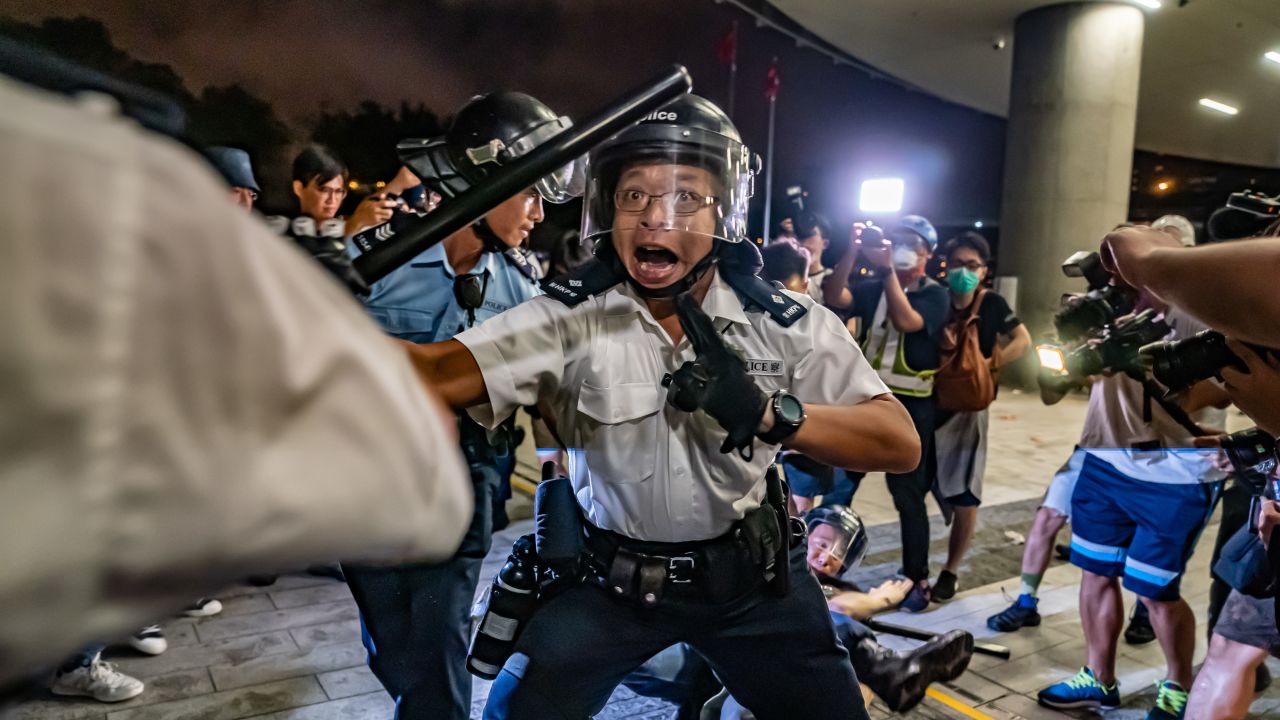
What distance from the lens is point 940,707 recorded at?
3609 millimetres

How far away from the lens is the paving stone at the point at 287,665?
143 inches

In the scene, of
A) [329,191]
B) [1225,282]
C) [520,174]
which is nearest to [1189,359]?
[1225,282]

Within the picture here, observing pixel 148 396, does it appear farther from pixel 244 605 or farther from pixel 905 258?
pixel 905 258

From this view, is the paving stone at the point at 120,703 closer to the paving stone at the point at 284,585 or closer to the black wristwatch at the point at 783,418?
the paving stone at the point at 284,585

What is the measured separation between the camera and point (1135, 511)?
364 centimetres

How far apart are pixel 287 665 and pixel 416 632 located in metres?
1.70

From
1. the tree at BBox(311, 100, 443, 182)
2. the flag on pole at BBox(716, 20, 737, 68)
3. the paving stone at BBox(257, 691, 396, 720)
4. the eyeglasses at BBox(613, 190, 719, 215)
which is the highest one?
the flag on pole at BBox(716, 20, 737, 68)

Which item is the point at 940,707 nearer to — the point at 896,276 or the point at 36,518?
the point at 896,276

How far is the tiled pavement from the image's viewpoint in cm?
343

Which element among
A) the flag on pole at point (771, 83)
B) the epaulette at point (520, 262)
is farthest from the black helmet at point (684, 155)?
the flag on pole at point (771, 83)

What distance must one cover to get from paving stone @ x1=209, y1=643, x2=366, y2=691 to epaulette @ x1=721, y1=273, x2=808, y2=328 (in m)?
2.72

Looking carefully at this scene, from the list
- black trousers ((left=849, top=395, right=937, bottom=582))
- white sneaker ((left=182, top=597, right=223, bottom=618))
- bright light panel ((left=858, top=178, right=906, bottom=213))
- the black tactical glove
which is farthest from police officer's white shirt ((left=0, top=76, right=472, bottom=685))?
bright light panel ((left=858, top=178, right=906, bottom=213))

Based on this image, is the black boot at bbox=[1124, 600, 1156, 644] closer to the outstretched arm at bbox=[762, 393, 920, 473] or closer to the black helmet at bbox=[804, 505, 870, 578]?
the black helmet at bbox=[804, 505, 870, 578]

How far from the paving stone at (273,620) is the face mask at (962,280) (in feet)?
12.9
